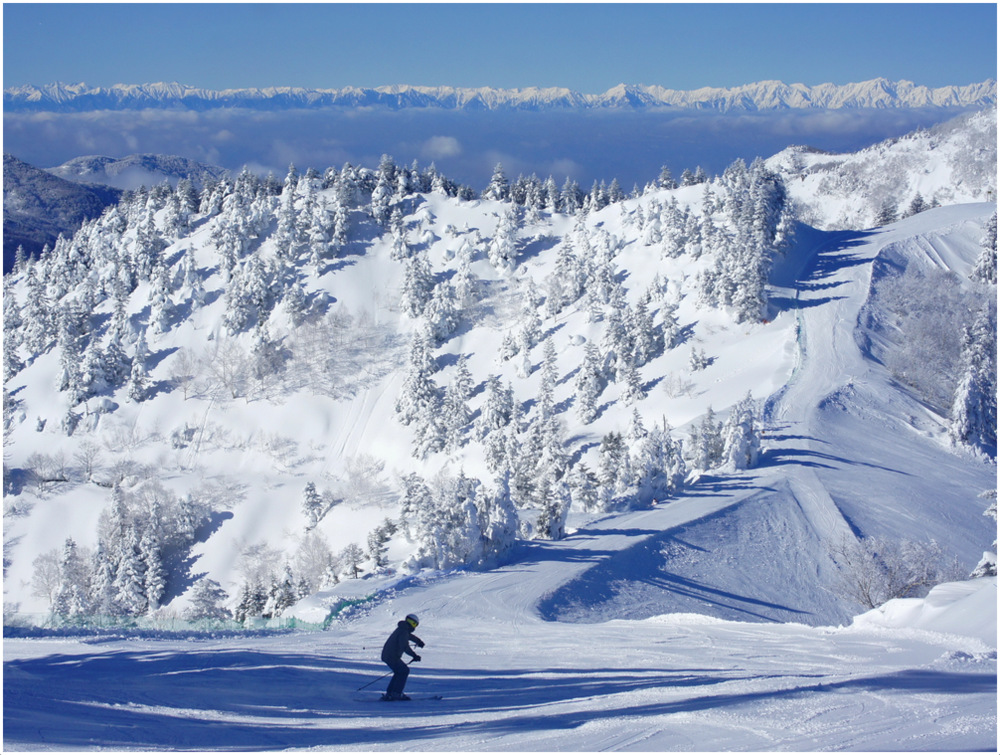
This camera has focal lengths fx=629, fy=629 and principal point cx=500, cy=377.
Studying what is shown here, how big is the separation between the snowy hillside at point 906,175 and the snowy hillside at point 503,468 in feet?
233

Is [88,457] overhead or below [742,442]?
below

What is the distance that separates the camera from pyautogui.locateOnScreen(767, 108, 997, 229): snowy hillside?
14162cm

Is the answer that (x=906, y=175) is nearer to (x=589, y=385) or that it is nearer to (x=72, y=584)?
(x=589, y=385)

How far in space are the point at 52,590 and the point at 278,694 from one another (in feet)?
195

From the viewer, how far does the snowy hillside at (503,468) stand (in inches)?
356

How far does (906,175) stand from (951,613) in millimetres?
174731

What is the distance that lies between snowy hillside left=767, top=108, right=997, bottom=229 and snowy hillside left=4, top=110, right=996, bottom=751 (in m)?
71.1

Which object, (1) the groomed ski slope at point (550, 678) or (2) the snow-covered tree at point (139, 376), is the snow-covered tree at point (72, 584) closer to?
(2) the snow-covered tree at point (139, 376)

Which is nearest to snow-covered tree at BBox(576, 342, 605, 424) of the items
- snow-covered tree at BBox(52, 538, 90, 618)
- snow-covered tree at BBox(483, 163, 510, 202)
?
snow-covered tree at BBox(52, 538, 90, 618)

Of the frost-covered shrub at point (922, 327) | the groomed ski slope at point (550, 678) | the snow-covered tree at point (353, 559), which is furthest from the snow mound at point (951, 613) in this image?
the frost-covered shrub at point (922, 327)

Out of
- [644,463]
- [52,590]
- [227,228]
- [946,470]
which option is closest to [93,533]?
[52,590]

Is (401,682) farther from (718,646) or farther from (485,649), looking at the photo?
(718,646)

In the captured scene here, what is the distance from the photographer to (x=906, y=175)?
152m

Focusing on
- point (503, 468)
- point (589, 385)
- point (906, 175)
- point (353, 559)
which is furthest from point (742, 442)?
point (906, 175)
